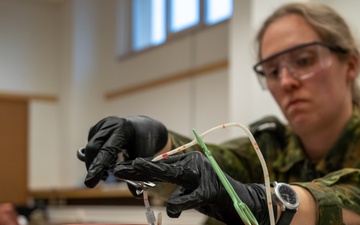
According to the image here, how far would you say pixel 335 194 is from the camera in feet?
3.02

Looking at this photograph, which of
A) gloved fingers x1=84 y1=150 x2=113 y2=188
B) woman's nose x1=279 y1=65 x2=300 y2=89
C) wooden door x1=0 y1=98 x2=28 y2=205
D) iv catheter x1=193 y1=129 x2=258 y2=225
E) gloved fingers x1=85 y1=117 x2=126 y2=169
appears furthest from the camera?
wooden door x1=0 y1=98 x2=28 y2=205

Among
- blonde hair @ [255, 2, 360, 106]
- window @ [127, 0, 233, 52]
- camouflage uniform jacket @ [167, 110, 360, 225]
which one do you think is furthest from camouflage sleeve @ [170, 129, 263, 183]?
window @ [127, 0, 233, 52]

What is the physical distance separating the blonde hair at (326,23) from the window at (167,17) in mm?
1943

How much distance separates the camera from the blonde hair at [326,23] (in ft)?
4.17

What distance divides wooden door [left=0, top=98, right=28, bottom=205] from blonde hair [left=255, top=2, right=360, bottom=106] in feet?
12.1

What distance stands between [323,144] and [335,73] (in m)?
0.19

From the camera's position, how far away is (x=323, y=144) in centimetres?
131

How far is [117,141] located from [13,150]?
397 cm

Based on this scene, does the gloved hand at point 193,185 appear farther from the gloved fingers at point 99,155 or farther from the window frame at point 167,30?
the window frame at point 167,30

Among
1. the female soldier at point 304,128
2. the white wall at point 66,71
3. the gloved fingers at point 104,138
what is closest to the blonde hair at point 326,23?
the female soldier at point 304,128

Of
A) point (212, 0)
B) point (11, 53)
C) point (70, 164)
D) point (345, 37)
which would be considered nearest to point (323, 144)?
point (345, 37)

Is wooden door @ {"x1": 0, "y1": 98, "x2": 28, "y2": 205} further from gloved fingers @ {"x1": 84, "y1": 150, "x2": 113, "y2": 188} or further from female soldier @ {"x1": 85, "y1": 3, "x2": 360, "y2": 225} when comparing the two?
gloved fingers @ {"x1": 84, "y1": 150, "x2": 113, "y2": 188}

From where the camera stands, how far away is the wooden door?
15.0 ft

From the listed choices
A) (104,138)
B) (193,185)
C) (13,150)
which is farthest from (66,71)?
(193,185)
